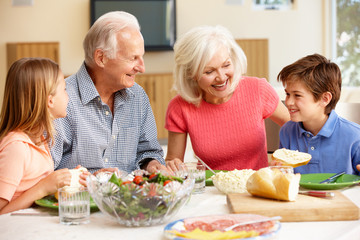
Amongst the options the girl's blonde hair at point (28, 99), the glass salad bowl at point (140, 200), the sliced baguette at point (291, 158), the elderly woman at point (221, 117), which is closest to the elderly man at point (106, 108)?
the elderly woman at point (221, 117)

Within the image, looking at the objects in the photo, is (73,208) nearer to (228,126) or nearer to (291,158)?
(291,158)

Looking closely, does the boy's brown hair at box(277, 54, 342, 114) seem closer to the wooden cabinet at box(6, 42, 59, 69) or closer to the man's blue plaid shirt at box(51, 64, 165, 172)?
the man's blue plaid shirt at box(51, 64, 165, 172)

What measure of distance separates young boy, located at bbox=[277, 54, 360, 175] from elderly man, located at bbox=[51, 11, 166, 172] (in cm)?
Result: 62

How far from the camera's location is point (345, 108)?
8.75 ft

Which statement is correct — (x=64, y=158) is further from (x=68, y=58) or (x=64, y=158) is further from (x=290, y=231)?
(x=68, y=58)

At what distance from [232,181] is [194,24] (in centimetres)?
631

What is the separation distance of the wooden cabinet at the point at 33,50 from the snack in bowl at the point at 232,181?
5829 mm

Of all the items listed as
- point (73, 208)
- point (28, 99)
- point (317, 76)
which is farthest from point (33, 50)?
point (73, 208)

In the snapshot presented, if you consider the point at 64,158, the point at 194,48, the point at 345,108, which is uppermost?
the point at 194,48

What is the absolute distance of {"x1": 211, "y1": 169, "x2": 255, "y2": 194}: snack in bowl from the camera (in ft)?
5.51

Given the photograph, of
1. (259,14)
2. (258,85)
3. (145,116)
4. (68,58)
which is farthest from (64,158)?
(259,14)

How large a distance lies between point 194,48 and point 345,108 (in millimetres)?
794

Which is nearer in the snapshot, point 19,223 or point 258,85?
point 19,223

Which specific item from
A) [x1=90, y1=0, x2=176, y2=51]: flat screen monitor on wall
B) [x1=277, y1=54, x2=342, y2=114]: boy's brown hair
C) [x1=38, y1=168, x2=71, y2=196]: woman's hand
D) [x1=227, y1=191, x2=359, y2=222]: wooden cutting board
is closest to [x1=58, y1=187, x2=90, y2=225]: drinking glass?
[x1=38, y1=168, x2=71, y2=196]: woman's hand
